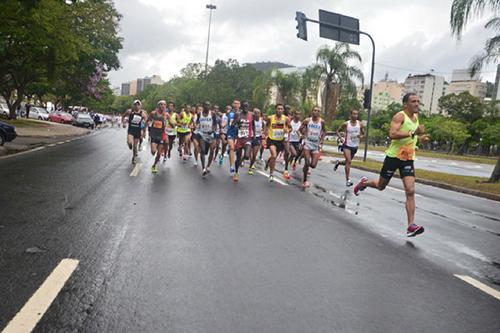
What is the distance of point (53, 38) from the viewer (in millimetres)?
19141

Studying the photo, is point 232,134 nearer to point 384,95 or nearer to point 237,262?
point 237,262

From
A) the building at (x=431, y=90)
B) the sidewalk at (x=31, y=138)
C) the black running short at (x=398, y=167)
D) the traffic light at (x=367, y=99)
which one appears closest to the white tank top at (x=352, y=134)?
the black running short at (x=398, y=167)

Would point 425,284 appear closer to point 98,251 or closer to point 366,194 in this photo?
point 98,251

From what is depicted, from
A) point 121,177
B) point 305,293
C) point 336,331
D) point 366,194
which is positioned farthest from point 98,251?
point 366,194

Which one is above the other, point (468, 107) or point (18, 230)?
point (468, 107)

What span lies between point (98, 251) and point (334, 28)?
16059 mm

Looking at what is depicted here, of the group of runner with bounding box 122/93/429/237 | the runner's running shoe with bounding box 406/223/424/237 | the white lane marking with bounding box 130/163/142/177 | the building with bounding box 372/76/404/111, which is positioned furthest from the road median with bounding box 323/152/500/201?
the building with bounding box 372/76/404/111

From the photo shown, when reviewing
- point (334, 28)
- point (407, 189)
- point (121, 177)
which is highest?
point (334, 28)

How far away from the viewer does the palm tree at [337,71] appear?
39656 mm

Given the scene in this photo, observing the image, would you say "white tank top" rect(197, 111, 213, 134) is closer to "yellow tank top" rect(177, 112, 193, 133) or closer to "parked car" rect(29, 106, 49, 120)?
"yellow tank top" rect(177, 112, 193, 133)

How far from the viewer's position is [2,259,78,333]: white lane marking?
2.94 m

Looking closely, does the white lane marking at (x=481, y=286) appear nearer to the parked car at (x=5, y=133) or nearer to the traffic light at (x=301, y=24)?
the traffic light at (x=301, y=24)

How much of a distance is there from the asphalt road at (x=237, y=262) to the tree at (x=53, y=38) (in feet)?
25.3

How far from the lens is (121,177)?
10.5 metres
